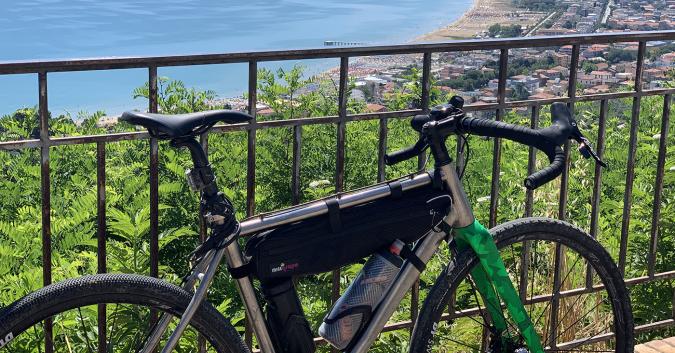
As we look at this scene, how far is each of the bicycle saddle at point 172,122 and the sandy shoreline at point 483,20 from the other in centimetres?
2122

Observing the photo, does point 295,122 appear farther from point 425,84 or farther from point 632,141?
point 632,141

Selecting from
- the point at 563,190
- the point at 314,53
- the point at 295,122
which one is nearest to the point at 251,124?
the point at 295,122

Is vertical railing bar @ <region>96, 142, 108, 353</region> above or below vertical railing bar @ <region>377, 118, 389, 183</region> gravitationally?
below

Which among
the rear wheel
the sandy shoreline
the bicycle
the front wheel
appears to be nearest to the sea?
the sandy shoreline

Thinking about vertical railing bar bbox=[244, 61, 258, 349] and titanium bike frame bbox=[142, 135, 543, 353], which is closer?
titanium bike frame bbox=[142, 135, 543, 353]

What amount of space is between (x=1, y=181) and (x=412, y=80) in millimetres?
2411

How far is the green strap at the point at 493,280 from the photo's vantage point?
2580 millimetres

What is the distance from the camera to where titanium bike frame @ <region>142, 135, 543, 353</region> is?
2.24m

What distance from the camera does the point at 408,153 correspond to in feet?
8.08

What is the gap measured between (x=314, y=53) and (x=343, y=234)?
691 millimetres

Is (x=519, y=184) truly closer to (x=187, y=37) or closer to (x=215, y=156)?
(x=215, y=156)

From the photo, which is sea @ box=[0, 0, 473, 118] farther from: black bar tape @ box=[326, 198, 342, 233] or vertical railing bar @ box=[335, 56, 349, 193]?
black bar tape @ box=[326, 198, 342, 233]

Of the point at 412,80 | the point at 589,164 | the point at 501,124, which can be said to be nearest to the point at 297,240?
the point at 501,124

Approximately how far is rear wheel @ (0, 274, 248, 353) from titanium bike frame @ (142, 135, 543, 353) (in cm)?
5
